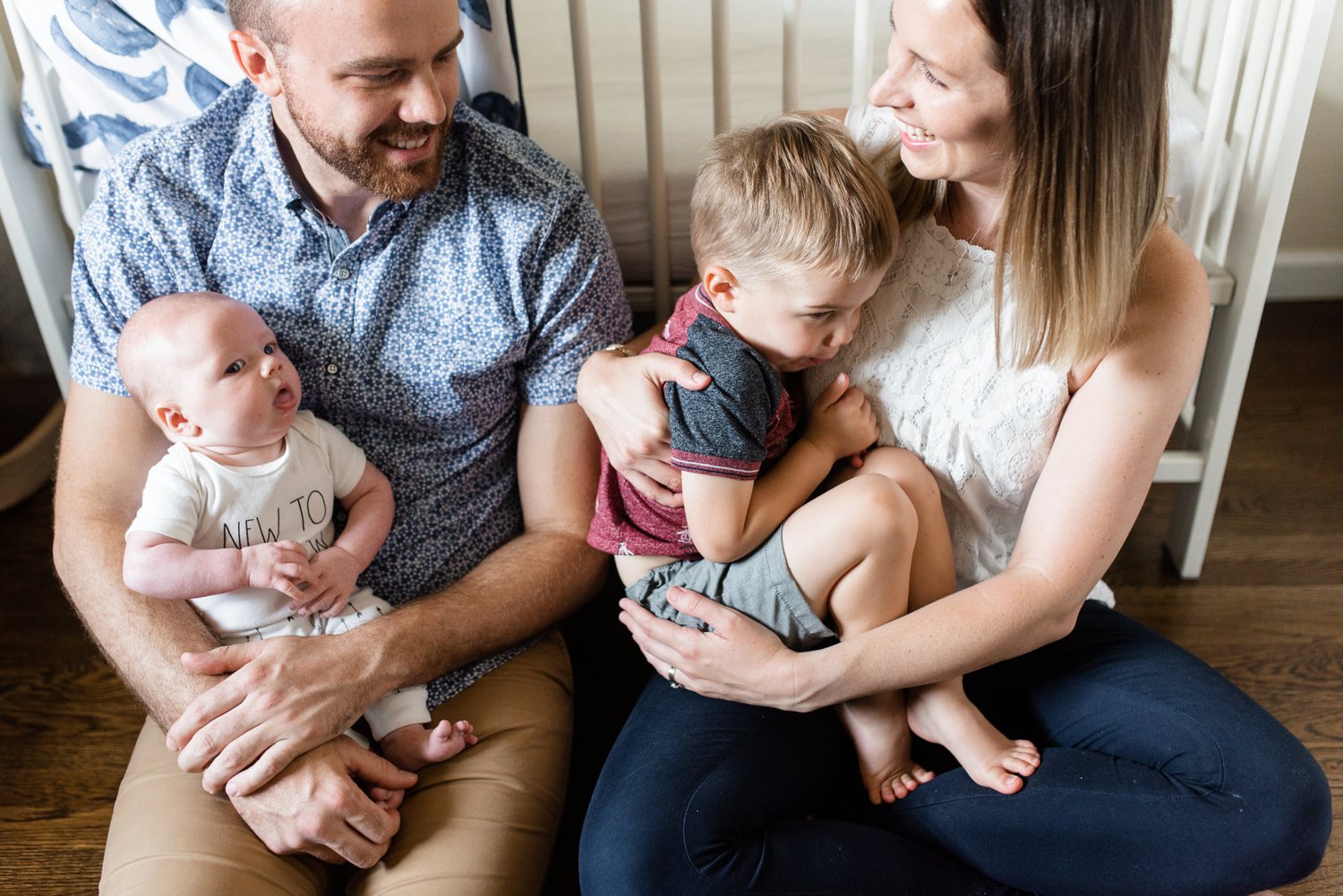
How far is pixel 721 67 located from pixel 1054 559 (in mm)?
751

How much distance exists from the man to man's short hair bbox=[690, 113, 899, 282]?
0.30m

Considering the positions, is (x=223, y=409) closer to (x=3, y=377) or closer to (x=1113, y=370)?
(x=1113, y=370)

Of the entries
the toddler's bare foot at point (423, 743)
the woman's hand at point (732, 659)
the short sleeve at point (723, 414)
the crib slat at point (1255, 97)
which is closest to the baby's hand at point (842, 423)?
the short sleeve at point (723, 414)

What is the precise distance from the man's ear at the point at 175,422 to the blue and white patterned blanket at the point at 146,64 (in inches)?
20.9

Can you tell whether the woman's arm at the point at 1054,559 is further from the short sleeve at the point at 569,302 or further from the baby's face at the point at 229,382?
the baby's face at the point at 229,382

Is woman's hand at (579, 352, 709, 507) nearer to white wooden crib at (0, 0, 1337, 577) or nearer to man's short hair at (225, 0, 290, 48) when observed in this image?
white wooden crib at (0, 0, 1337, 577)

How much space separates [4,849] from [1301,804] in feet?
5.26

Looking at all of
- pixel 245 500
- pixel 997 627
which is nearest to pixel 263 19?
pixel 245 500

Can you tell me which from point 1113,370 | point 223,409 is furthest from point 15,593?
point 1113,370

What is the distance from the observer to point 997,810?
1.22m

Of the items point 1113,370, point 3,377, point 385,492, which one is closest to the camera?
point 1113,370

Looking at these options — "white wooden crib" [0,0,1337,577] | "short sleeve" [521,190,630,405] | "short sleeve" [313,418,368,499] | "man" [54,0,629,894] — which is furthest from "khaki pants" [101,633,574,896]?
"white wooden crib" [0,0,1337,577]

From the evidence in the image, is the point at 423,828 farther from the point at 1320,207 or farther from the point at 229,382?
the point at 1320,207

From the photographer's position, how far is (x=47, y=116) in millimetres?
1502
